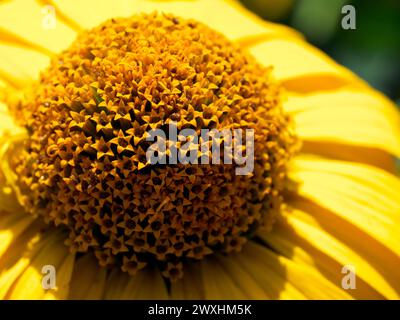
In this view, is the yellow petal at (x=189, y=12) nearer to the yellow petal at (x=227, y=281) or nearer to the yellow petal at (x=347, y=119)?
the yellow petal at (x=347, y=119)

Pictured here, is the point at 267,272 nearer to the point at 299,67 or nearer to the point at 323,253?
the point at 323,253

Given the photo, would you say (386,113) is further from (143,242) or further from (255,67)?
(143,242)

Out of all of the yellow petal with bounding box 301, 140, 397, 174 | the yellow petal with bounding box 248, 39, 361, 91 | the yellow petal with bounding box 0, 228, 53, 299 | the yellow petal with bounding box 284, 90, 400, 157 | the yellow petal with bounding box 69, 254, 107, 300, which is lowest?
the yellow petal with bounding box 69, 254, 107, 300

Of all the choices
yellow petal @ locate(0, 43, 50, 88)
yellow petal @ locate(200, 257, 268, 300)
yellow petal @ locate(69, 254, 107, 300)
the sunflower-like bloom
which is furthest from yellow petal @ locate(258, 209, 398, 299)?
yellow petal @ locate(0, 43, 50, 88)

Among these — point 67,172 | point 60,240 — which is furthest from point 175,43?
point 60,240

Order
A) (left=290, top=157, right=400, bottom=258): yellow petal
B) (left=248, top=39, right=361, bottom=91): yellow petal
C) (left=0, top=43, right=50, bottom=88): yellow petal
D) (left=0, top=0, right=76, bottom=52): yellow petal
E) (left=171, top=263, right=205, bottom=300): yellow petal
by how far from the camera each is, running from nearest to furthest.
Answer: (left=171, top=263, right=205, bottom=300): yellow petal < (left=290, top=157, right=400, bottom=258): yellow petal < (left=0, top=43, right=50, bottom=88): yellow petal < (left=0, top=0, right=76, bottom=52): yellow petal < (left=248, top=39, right=361, bottom=91): yellow petal

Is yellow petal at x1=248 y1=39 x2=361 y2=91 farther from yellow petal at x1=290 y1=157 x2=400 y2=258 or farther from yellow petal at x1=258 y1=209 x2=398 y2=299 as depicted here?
yellow petal at x1=258 y1=209 x2=398 y2=299
